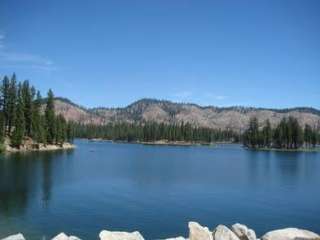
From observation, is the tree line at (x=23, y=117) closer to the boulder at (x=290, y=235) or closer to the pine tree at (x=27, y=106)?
the pine tree at (x=27, y=106)

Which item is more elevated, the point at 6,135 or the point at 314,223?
the point at 6,135

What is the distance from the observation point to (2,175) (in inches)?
2618

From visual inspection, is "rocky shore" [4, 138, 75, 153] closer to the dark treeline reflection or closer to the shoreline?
the shoreline

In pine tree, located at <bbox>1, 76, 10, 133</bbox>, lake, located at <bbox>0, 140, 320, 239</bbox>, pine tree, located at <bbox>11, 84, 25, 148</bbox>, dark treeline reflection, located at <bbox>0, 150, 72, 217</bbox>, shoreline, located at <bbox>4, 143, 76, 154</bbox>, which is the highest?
pine tree, located at <bbox>1, 76, 10, 133</bbox>

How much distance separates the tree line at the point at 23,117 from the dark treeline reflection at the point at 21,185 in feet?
130

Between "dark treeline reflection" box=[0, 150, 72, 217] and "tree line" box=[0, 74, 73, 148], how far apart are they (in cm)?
3959

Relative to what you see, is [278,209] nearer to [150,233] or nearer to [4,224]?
[150,233]

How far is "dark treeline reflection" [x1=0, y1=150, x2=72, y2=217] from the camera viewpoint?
42.6 m

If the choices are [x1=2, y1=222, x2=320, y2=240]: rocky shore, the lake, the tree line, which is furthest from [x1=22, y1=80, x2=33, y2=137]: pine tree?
[x1=2, y1=222, x2=320, y2=240]: rocky shore

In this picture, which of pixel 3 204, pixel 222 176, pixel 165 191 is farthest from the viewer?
pixel 222 176

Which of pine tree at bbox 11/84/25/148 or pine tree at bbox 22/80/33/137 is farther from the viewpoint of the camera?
pine tree at bbox 22/80/33/137

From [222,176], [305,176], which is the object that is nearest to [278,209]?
[222,176]

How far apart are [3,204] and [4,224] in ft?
31.3

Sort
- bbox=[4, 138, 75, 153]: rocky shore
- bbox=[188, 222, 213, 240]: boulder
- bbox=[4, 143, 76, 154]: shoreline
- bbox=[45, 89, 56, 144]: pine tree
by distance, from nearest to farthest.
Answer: bbox=[188, 222, 213, 240]: boulder
bbox=[4, 143, 76, 154]: shoreline
bbox=[4, 138, 75, 153]: rocky shore
bbox=[45, 89, 56, 144]: pine tree
